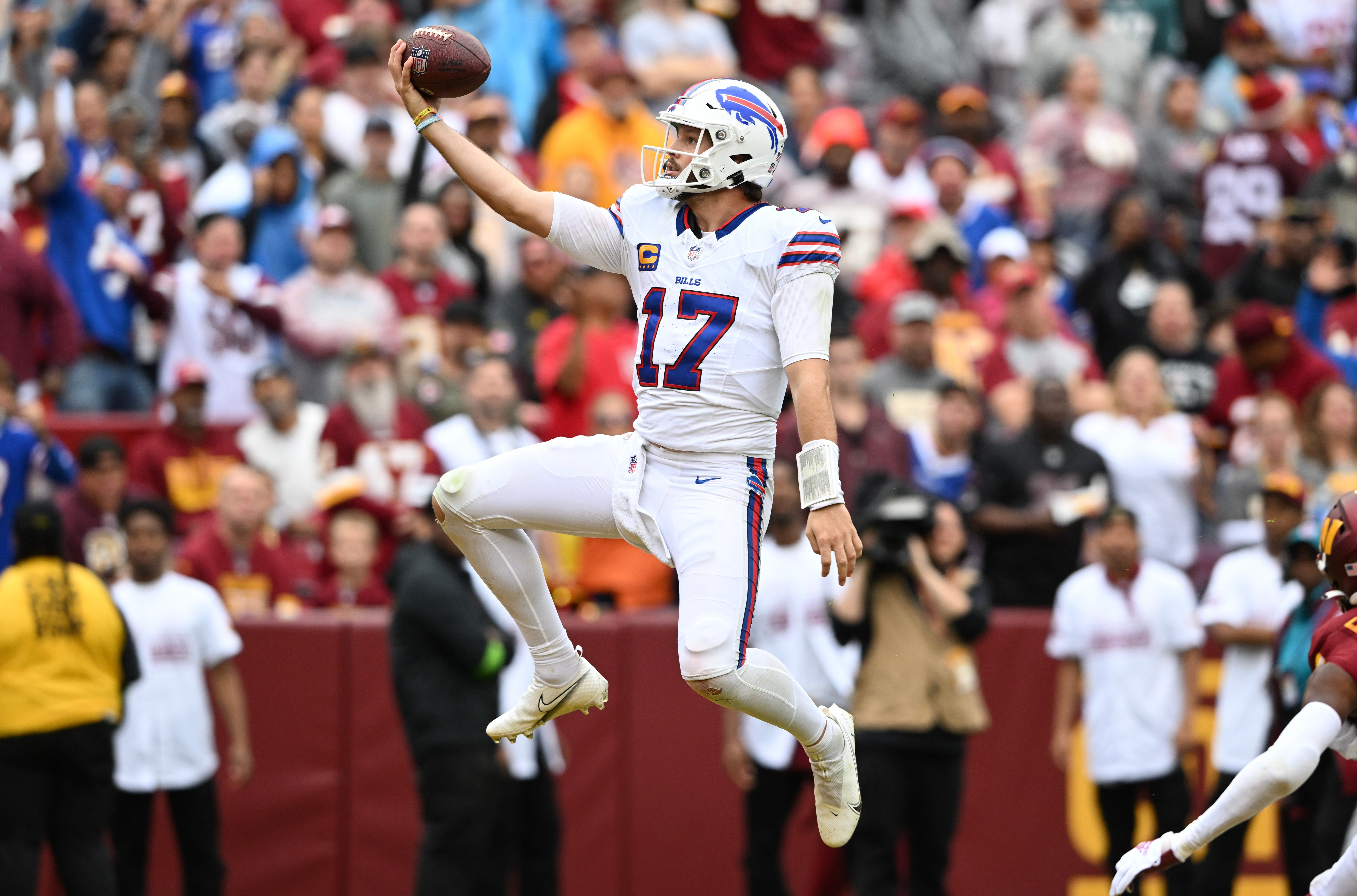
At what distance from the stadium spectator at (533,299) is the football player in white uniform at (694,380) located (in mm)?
6235

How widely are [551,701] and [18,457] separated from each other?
5013mm

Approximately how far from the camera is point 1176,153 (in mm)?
16047

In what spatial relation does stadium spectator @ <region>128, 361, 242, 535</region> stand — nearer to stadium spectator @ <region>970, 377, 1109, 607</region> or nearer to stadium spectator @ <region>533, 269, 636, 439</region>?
stadium spectator @ <region>533, 269, 636, 439</region>

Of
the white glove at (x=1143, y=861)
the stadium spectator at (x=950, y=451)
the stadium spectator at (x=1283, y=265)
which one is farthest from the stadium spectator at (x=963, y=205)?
the white glove at (x=1143, y=861)

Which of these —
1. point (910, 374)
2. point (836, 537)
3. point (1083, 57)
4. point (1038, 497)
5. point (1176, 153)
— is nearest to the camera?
point (836, 537)

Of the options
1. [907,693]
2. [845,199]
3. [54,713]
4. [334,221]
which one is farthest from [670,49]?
[54,713]

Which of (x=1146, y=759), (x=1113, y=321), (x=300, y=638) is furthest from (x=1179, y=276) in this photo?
(x=300, y=638)

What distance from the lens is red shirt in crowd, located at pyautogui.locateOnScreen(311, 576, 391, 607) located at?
1061 centimetres

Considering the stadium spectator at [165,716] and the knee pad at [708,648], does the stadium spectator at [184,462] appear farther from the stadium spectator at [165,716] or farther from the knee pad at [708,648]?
the knee pad at [708,648]

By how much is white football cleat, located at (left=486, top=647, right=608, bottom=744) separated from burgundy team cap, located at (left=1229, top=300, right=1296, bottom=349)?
7.15 metres

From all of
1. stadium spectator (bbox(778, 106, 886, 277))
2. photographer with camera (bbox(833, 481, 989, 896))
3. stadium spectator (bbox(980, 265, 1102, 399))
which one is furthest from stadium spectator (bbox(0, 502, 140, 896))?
stadium spectator (bbox(778, 106, 886, 277))

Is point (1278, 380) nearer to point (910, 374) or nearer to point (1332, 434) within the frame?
point (1332, 434)

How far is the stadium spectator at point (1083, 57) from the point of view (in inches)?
644

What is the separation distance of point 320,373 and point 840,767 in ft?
21.6
